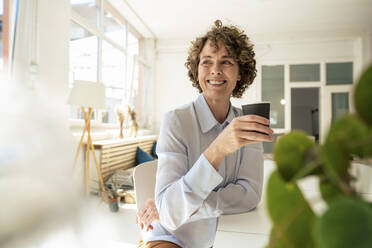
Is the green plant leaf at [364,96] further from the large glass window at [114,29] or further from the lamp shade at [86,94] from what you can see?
the large glass window at [114,29]

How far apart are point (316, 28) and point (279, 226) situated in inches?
287

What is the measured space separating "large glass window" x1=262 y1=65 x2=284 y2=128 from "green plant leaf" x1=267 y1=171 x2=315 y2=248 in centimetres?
699

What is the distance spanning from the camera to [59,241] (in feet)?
7.45

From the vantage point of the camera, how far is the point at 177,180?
2.81ft

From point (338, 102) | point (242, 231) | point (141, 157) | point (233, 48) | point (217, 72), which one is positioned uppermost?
point (338, 102)

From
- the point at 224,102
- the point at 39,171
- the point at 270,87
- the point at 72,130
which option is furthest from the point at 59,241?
the point at 270,87

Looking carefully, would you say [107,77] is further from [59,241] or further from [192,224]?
[192,224]

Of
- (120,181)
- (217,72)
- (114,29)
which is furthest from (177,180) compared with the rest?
(114,29)

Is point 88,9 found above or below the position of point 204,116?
above

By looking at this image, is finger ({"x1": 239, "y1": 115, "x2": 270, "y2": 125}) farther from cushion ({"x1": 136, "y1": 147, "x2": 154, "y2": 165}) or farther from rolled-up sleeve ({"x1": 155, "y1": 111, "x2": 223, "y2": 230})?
cushion ({"x1": 136, "y1": 147, "x2": 154, "y2": 165})

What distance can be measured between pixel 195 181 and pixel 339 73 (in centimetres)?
717

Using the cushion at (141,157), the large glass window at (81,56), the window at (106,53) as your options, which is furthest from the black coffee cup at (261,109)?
the cushion at (141,157)

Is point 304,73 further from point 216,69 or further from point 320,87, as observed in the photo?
point 216,69

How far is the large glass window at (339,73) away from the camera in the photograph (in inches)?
258
